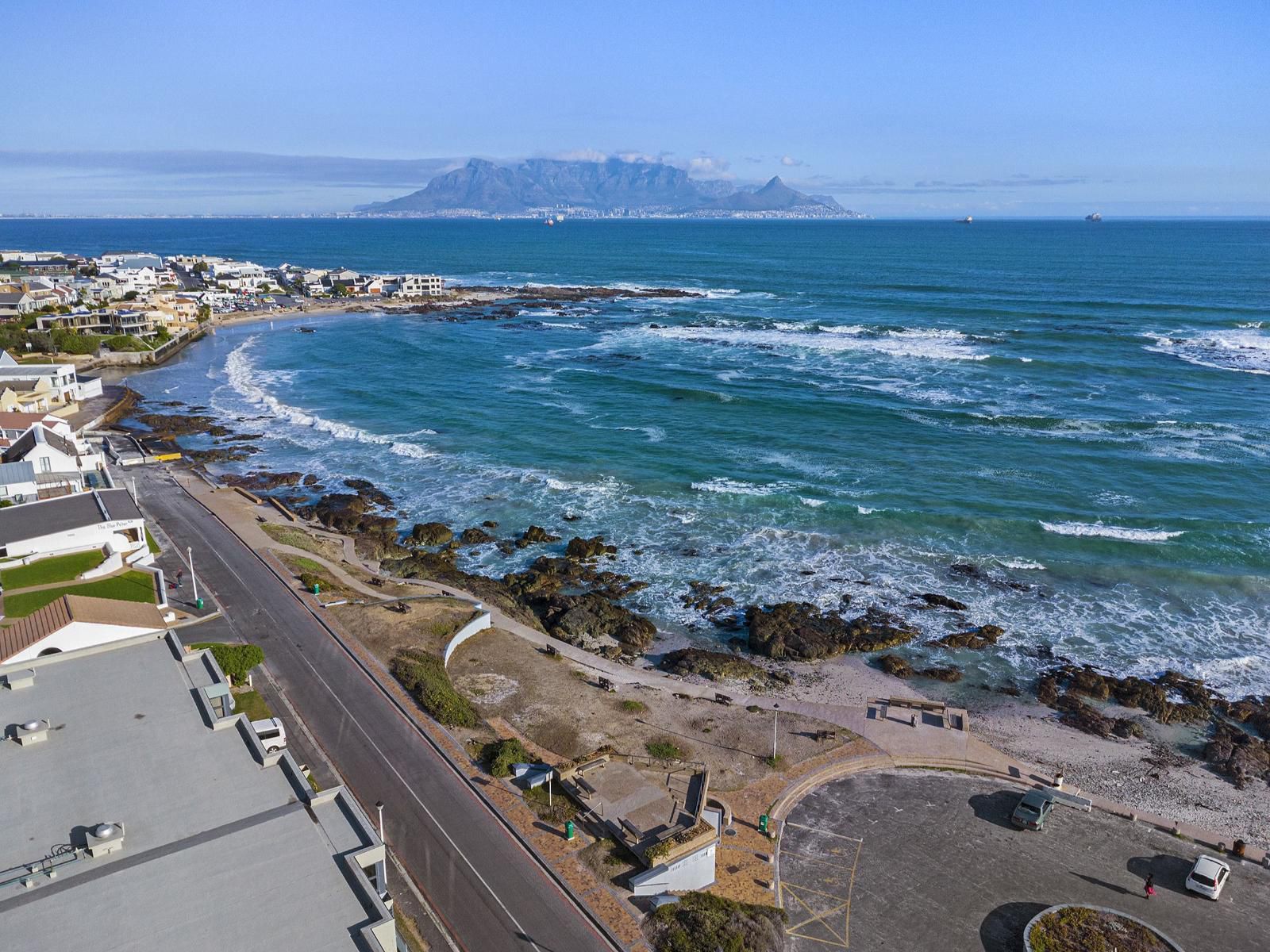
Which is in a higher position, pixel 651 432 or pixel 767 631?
pixel 651 432

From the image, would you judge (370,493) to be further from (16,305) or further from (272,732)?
(16,305)

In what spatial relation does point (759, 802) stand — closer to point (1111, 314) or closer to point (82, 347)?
point (82, 347)

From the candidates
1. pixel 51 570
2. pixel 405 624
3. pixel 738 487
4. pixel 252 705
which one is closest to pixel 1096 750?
pixel 405 624

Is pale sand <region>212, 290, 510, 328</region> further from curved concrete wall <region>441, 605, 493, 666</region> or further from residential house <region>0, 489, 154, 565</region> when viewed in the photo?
curved concrete wall <region>441, 605, 493, 666</region>

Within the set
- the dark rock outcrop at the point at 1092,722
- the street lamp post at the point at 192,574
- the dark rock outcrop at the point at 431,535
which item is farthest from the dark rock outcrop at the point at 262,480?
the dark rock outcrop at the point at 1092,722

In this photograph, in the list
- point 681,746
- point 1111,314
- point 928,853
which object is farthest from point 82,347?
point 1111,314

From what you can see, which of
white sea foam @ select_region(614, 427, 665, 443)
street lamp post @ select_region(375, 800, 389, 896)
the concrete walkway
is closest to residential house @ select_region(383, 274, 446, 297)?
white sea foam @ select_region(614, 427, 665, 443)
